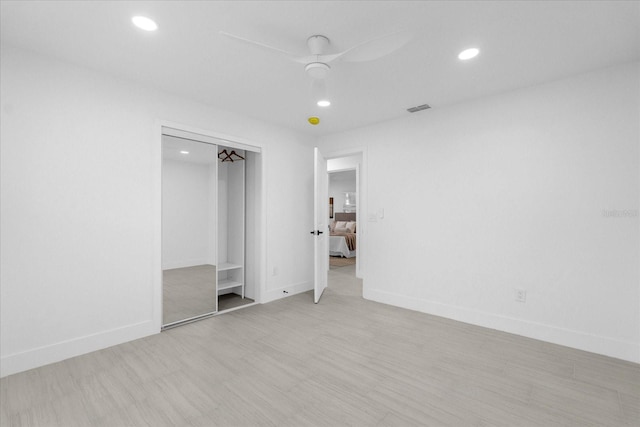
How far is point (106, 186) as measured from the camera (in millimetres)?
2633

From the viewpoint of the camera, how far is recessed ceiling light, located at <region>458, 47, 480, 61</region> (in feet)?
7.39

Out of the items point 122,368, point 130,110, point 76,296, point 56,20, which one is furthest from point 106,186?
point 122,368

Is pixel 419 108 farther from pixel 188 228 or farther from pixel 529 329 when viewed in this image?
pixel 188 228

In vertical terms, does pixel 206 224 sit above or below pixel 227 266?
above

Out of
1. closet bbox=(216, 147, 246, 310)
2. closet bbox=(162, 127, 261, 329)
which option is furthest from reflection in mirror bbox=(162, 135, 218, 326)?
closet bbox=(216, 147, 246, 310)

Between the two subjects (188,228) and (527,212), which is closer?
(527,212)

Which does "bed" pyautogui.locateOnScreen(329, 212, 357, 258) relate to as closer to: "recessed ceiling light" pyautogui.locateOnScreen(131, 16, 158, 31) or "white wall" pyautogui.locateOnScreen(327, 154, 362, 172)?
"white wall" pyautogui.locateOnScreen(327, 154, 362, 172)

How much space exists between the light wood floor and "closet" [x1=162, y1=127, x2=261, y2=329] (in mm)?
568

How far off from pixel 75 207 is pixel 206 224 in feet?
4.14

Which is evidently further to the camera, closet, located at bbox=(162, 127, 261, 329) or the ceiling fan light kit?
closet, located at bbox=(162, 127, 261, 329)

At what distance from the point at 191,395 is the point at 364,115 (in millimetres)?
3361

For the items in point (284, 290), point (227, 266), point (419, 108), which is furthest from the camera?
point (284, 290)

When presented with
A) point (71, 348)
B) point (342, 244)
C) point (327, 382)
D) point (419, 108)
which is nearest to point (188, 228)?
point (71, 348)

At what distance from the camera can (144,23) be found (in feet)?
6.37
